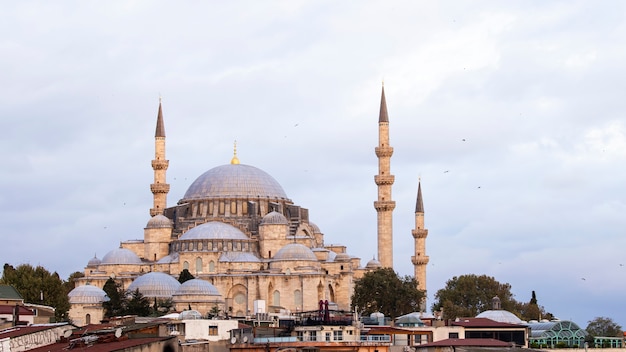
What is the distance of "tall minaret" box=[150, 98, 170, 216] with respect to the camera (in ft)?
268

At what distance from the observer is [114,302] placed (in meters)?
64.2

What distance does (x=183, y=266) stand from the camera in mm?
75000

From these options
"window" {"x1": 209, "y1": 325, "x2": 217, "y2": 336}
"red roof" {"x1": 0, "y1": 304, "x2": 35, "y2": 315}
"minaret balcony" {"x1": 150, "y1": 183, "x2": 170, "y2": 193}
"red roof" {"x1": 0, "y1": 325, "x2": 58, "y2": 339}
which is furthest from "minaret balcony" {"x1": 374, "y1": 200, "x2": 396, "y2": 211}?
"red roof" {"x1": 0, "y1": 325, "x2": 58, "y2": 339}

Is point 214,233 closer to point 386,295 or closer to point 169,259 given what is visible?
point 169,259

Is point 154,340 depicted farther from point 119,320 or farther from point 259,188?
point 259,188

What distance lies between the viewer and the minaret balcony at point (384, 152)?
257 feet

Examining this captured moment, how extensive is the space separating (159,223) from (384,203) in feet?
40.7

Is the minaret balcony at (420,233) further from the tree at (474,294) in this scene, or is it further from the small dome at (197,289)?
the small dome at (197,289)

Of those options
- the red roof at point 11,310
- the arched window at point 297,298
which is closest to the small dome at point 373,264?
the arched window at point 297,298

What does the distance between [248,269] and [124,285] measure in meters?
6.69

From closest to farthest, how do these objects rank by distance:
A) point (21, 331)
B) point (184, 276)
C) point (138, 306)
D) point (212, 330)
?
point (21, 331)
point (212, 330)
point (138, 306)
point (184, 276)

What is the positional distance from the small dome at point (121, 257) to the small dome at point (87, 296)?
8.55m

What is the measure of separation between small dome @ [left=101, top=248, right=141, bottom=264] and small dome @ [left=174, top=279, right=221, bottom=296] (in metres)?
10.1

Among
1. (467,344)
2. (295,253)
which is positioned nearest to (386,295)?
(295,253)
